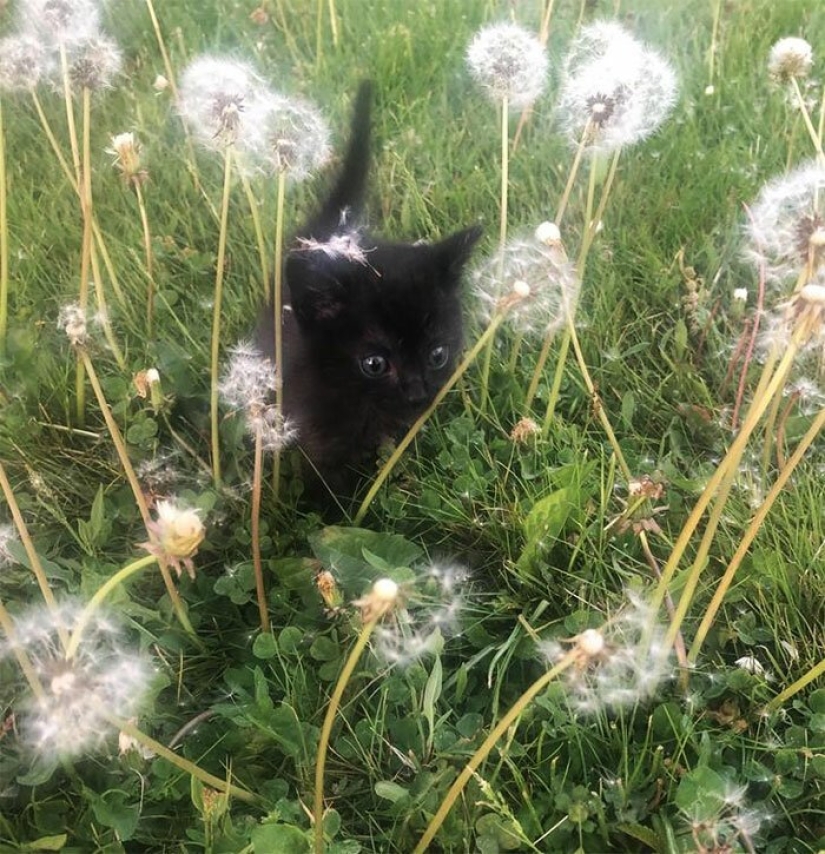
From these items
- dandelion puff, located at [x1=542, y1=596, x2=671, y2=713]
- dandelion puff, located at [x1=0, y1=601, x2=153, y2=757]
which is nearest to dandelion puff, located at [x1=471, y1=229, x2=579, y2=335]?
dandelion puff, located at [x1=542, y1=596, x2=671, y2=713]

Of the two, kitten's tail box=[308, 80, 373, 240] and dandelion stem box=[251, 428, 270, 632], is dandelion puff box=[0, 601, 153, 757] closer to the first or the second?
dandelion stem box=[251, 428, 270, 632]

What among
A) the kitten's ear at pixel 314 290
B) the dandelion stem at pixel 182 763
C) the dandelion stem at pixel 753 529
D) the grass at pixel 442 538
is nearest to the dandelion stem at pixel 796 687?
the grass at pixel 442 538

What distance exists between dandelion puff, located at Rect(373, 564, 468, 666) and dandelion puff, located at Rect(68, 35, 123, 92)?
113cm

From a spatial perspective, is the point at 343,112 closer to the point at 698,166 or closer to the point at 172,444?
the point at 698,166

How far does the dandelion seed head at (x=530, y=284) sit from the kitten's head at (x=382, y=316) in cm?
11

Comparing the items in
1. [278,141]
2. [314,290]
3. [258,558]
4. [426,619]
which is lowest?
[426,619]

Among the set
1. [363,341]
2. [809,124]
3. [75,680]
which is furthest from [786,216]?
[75,680]

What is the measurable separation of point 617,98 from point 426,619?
1027mm

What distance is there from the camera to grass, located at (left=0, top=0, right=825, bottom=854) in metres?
1.22

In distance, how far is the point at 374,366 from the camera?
69.5 inches

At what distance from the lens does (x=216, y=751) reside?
1312 mm

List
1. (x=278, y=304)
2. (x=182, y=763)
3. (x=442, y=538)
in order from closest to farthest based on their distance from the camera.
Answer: (x=182, y=763)
(x=278, y=304)
(x=442, y=538)

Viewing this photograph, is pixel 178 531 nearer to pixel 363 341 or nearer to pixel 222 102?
pixel 222 102

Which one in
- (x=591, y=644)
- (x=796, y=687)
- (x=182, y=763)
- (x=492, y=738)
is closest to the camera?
(x=591, y=644)
